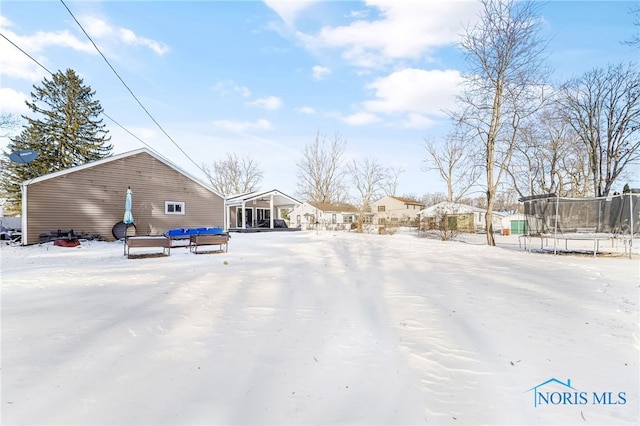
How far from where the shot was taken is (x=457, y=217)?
3152 cm

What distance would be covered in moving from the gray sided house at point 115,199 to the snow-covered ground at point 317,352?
31.9 ft

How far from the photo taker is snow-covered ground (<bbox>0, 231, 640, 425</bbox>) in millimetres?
2137

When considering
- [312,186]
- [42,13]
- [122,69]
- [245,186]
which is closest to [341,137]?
[312,186]

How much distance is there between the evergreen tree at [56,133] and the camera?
26.5m

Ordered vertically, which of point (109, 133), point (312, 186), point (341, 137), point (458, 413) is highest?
point (341, 137)

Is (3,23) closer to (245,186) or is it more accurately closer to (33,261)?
(33,261)

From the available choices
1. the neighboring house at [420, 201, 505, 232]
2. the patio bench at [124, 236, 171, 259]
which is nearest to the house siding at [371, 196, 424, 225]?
the neighboring house at [420, 201, 505, 232]

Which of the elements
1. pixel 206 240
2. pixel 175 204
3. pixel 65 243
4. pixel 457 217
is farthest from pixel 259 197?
pixel 457 217

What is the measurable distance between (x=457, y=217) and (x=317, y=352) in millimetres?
32154

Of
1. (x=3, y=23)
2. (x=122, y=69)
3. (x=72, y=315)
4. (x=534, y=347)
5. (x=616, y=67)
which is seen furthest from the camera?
(x=616, y=67)

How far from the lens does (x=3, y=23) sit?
27.0 ft

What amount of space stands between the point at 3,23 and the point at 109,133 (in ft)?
88.9

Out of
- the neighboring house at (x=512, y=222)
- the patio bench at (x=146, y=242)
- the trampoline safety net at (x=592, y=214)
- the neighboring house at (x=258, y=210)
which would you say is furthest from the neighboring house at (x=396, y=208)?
the patio bench at (x=146, y=242)

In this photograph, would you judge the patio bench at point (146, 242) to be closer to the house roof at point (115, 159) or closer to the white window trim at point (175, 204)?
the house roof at point (115, 159)
